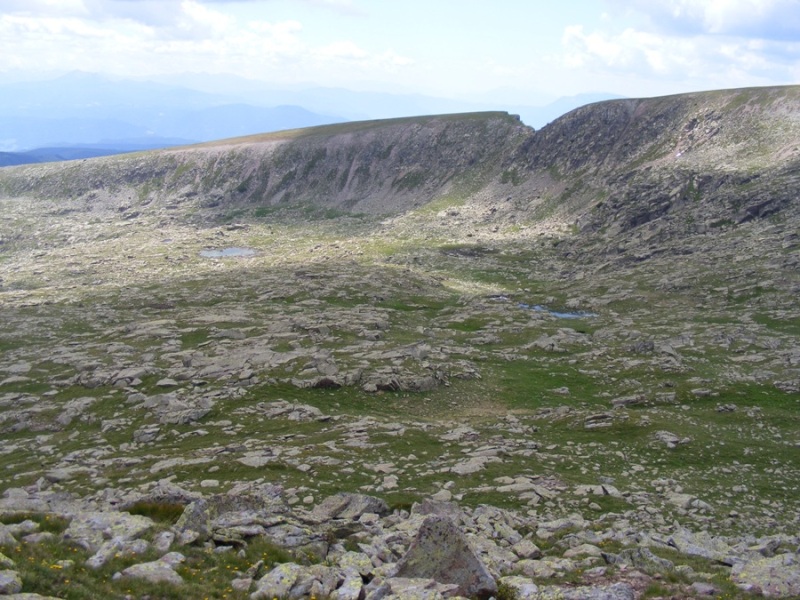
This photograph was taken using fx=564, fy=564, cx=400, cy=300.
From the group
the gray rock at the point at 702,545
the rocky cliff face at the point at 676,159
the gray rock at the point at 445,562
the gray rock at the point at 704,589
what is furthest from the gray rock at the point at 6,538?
the rocky cliff face at the point at 676,159

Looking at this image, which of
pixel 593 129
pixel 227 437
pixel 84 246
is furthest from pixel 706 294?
pixel 84 246

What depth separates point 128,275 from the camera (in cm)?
12088

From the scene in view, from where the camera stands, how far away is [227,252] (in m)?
149

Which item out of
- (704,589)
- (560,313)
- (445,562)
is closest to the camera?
(704,589)

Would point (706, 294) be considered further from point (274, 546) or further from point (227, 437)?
point (274, 546)

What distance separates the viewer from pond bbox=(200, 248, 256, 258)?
143750mm

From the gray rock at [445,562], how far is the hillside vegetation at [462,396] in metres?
0.35

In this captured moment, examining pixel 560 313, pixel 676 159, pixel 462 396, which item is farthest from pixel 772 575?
pixel 676 159

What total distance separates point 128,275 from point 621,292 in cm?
9853

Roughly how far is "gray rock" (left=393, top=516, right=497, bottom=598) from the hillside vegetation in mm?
355

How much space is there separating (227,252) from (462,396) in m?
113

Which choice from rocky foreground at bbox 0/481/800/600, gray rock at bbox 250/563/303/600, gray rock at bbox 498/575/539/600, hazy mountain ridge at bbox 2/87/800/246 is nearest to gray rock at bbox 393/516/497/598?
rocky foreground at bbox 0/481/800/600

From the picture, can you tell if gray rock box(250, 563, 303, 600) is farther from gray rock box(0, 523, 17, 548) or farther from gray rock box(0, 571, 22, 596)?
gray rock box(0, 523, 17, 548)

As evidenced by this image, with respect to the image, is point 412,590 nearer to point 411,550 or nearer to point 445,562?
point 445,562
